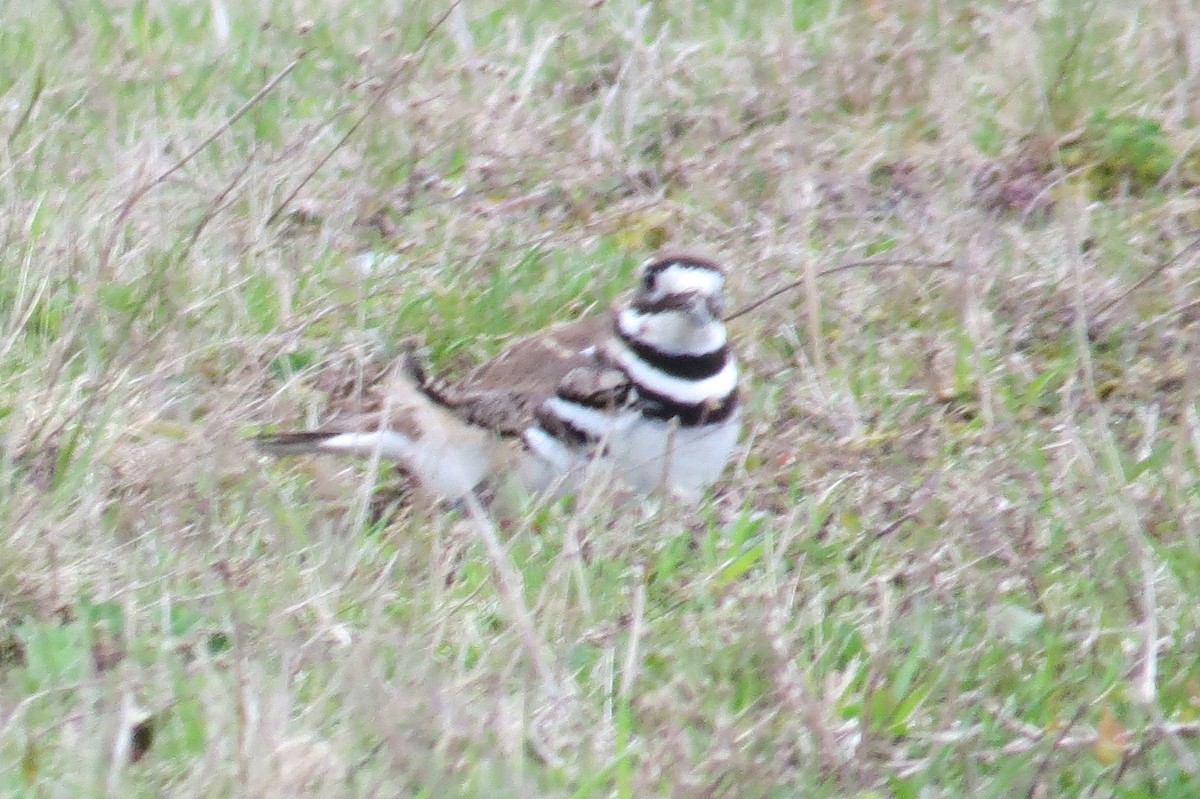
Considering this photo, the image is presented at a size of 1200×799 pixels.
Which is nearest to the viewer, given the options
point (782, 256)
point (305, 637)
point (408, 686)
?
point (408, 686)

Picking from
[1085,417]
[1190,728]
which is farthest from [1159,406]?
[1190,728]

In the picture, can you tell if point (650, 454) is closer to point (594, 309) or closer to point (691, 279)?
point (691, 279)

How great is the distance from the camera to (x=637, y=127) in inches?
222

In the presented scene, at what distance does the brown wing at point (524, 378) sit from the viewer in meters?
4.13

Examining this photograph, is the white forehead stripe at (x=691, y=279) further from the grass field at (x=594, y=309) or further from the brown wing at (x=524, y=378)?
the grass field at (x=594, y=309)

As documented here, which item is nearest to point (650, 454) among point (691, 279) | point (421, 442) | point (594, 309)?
point (691, 279)

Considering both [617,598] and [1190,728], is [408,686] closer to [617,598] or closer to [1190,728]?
[617,598]

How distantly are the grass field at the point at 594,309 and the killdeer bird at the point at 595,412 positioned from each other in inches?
4.3

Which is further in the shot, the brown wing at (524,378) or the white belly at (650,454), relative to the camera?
the brown wing at (524,378)

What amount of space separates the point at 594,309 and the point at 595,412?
0.80 m

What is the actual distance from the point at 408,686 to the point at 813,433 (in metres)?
1.82

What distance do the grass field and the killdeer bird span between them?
0.11m

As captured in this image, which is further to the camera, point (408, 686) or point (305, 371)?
point (305, 371)

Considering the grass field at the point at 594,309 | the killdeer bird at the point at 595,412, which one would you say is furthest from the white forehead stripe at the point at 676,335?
the grass field at the point at 594,309
